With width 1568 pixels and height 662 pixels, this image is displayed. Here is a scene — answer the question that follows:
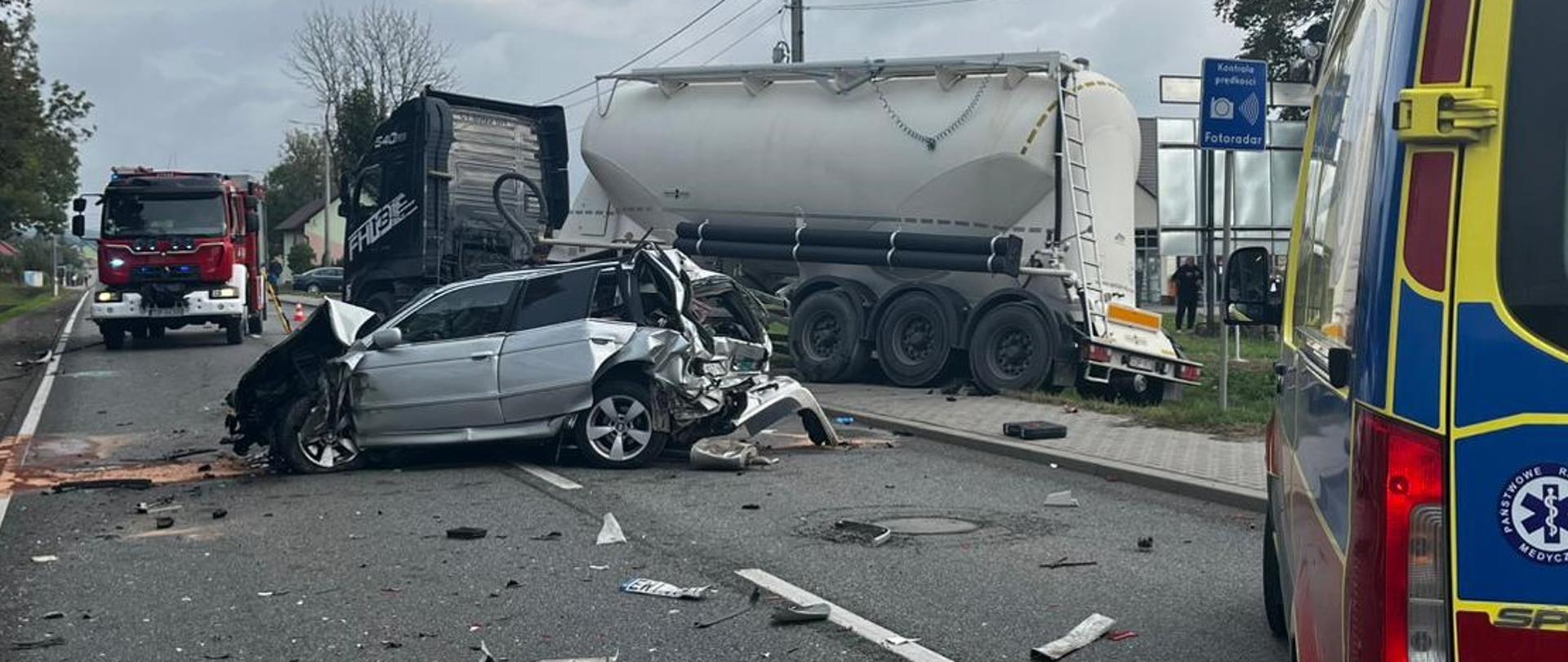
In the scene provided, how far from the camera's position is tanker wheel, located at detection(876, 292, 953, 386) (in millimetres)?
18500

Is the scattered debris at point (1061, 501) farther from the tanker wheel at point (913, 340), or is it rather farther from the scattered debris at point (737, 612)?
the tanker wheel at point (913, 340)

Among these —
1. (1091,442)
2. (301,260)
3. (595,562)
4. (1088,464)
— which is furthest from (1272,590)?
(301,260)

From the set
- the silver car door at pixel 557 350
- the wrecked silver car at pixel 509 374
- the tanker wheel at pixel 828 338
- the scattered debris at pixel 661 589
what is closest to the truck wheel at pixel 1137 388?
the tanker wheel at pixel 828 338

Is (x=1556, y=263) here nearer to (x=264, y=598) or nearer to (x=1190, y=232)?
(x=264, y=598)

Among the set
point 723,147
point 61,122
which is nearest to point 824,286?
point 723,147

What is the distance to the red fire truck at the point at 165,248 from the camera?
1057 inches

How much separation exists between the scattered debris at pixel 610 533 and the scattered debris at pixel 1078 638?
9.83 ft

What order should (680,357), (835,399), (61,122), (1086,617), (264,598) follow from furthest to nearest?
(61,122) → (835,399) → (680,357) → (264,598) → (1086,617)

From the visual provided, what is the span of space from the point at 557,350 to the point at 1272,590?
6.50m

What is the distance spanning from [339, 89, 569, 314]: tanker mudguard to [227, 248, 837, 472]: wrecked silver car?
8.51m

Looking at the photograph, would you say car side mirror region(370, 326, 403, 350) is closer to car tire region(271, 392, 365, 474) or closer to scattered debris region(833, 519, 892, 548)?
car tire region(271, 392, 365, 474)

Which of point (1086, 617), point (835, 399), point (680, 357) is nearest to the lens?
point (1086, 617)

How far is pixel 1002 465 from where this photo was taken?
1241 cm

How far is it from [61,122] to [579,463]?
33.3 metres
